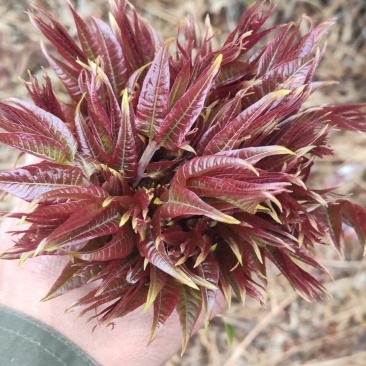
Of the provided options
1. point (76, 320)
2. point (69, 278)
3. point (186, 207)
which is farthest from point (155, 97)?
point (76, 320)

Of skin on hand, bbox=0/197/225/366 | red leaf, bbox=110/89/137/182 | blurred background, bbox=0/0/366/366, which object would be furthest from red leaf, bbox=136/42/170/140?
blurred background, bbox=0/0/366/366

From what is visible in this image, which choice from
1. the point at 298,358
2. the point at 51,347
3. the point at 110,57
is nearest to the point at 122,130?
the point at 110,57

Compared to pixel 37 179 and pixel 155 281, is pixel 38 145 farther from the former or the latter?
pixel 155 281

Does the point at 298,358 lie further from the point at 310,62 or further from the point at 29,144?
the point at 29,144

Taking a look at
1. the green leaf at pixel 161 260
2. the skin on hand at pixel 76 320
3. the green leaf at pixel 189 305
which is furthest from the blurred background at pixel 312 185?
the green leaf at pixel 161 260

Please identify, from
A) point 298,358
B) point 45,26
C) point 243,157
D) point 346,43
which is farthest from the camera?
point 346,43

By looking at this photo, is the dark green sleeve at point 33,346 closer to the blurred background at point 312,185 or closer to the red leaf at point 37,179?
the red leaf at point 37,179
